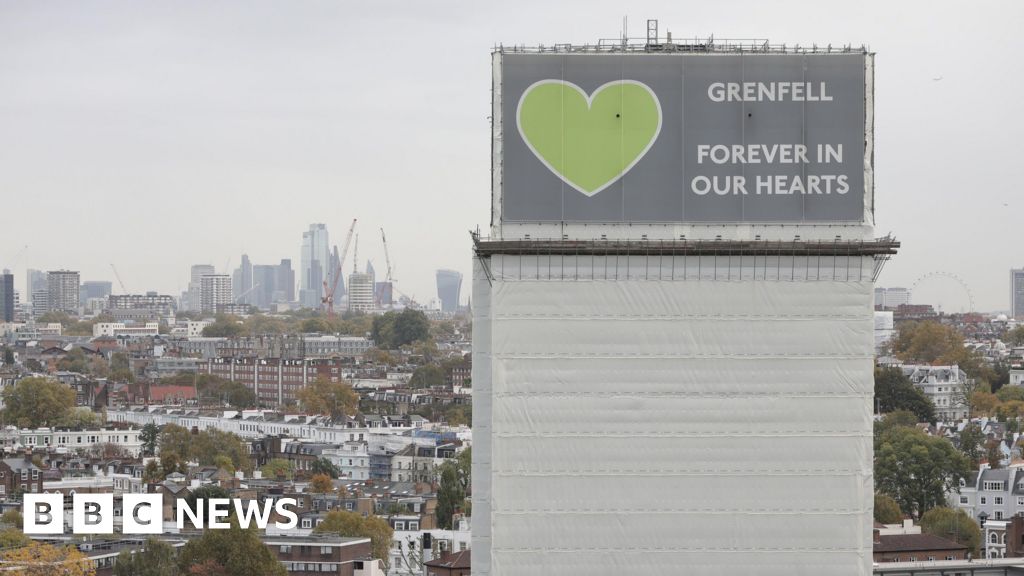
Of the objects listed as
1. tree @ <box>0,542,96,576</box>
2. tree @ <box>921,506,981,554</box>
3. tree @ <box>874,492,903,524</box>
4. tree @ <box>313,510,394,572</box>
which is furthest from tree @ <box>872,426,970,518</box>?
tree @ <box>0,542,96,576</box>

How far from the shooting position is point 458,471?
404ft

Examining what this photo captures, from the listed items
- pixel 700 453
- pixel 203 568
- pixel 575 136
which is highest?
pixel 575 136

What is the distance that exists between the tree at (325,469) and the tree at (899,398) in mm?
46777

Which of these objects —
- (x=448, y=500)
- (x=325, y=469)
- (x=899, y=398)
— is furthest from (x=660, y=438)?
(x=899, y=398)

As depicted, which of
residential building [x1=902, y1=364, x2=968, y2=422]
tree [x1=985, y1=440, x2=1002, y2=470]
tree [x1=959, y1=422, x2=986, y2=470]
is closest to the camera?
tree [x1=985, y1=440, x2=1002, y2=470]

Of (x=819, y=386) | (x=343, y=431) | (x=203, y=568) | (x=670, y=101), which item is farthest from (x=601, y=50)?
(x=343, y=431)

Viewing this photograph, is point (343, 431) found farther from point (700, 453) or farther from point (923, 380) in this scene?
point (700, 453)

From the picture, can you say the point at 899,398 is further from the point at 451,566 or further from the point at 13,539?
the point at 451,566

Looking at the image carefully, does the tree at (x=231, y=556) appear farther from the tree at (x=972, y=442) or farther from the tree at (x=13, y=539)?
the tree at (x=972, y=442)

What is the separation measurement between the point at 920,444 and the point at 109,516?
161 feet

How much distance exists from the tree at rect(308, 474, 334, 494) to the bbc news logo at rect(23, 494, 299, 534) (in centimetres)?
1965

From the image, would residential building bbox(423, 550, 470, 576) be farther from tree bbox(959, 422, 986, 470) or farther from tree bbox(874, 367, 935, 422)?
tree bbox(874, 367, 935, 422)

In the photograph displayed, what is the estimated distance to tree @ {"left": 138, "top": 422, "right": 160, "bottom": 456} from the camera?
15590 cm

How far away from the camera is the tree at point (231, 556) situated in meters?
80.4
